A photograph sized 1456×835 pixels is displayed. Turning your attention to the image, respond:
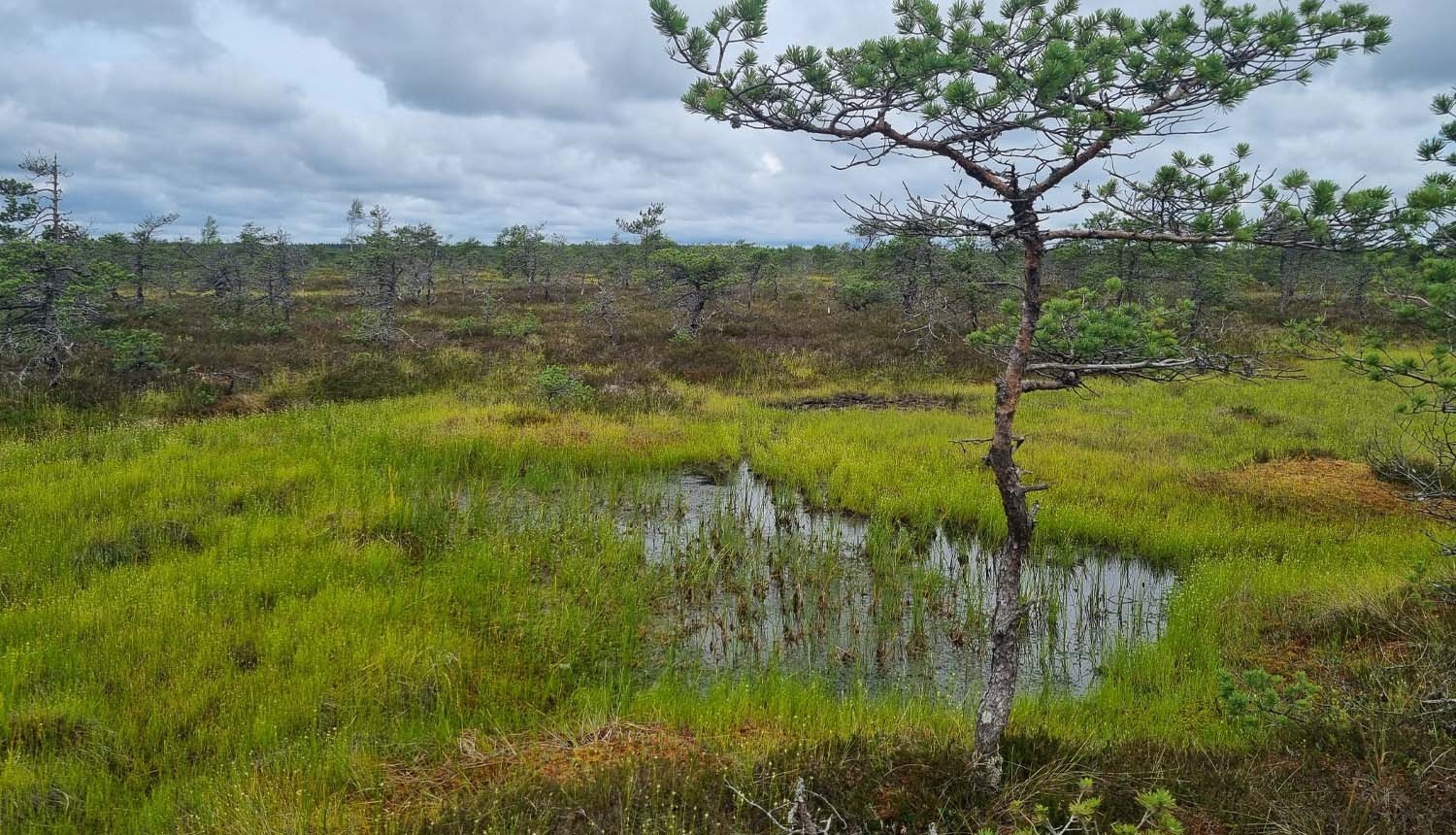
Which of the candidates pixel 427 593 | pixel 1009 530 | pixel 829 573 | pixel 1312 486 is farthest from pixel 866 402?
pixel 1009 530

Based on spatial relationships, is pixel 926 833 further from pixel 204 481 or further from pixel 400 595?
pixel 204 481

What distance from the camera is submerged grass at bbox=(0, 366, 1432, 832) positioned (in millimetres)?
4668

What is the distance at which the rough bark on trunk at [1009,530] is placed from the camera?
4074 millimetres

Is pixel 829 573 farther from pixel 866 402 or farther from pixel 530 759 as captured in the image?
pixel 866 402

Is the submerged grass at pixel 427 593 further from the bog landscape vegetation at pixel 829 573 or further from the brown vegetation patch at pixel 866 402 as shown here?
the brown vegetation patch at pixel 866 402

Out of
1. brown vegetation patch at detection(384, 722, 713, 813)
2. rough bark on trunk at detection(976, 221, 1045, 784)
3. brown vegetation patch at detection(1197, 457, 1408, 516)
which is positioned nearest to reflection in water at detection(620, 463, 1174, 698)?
brown vegetation patch at detection(384, 722, 713, 813)

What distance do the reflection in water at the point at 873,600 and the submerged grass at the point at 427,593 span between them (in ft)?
1.52

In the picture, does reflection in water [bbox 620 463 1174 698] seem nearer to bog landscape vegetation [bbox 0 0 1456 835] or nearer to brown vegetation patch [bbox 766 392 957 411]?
bog landscape vegetation [bbox 0 0 1456 835]

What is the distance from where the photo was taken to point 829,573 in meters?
8.59

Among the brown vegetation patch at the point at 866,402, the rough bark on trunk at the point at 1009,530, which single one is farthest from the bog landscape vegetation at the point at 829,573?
the brown vegetation patch at the point at 866,402

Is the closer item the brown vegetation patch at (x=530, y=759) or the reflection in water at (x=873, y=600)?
the brown vegetation patch at (x=530, y=759)

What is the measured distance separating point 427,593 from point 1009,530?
5.94 metres

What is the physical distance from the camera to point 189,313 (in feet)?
108

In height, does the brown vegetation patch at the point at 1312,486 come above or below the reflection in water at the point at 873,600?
above
